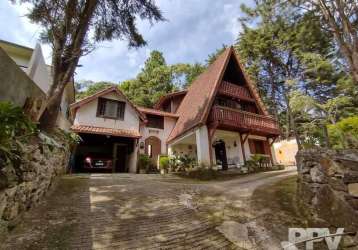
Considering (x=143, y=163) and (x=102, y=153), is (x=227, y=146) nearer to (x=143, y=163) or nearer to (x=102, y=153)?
(x=143, y=163)

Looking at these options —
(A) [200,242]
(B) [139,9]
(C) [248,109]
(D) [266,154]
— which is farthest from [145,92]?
(A) [200,242]

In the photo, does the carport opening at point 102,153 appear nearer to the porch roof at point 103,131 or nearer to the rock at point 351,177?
the porch roof at point 103,131

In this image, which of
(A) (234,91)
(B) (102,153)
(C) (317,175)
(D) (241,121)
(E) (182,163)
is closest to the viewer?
(C) (317,175)

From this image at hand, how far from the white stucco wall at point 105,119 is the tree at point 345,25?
1240 cm

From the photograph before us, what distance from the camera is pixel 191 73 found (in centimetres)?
2903

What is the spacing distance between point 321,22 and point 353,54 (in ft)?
11.1

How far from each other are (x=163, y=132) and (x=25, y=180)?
13232 mm

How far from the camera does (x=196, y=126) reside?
1223 cm

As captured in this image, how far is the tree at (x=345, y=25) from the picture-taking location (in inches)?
369

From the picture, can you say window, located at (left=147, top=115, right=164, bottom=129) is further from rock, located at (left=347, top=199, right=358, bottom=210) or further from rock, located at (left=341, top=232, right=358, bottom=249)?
rock, located at (left=341, top=232, right=358, bottom=249)

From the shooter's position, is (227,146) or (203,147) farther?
(227,146)

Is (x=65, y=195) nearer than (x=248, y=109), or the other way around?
(x=65, y=195)

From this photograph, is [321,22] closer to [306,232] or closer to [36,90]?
[306,232]

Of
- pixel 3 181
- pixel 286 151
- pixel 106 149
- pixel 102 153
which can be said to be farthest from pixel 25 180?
pixel 286 151
